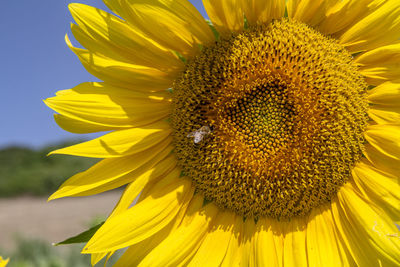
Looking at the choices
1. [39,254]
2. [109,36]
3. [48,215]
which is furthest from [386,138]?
[48,215]

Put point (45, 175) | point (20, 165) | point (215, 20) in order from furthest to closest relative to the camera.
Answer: point (20, 165) → point (45, 175) → point (215, 20)

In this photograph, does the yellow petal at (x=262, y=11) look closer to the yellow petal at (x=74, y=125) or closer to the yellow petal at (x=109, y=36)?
the yellow petal at (x=109, y=36)

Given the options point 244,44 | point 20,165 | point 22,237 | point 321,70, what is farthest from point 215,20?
point 20,165

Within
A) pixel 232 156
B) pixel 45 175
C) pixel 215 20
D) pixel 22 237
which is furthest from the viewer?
pixel 45 175

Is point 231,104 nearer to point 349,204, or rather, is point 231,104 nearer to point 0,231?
point 349,204

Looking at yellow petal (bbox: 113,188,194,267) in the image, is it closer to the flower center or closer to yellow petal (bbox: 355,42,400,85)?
the flower center

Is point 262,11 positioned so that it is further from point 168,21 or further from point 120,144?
point 120,144
